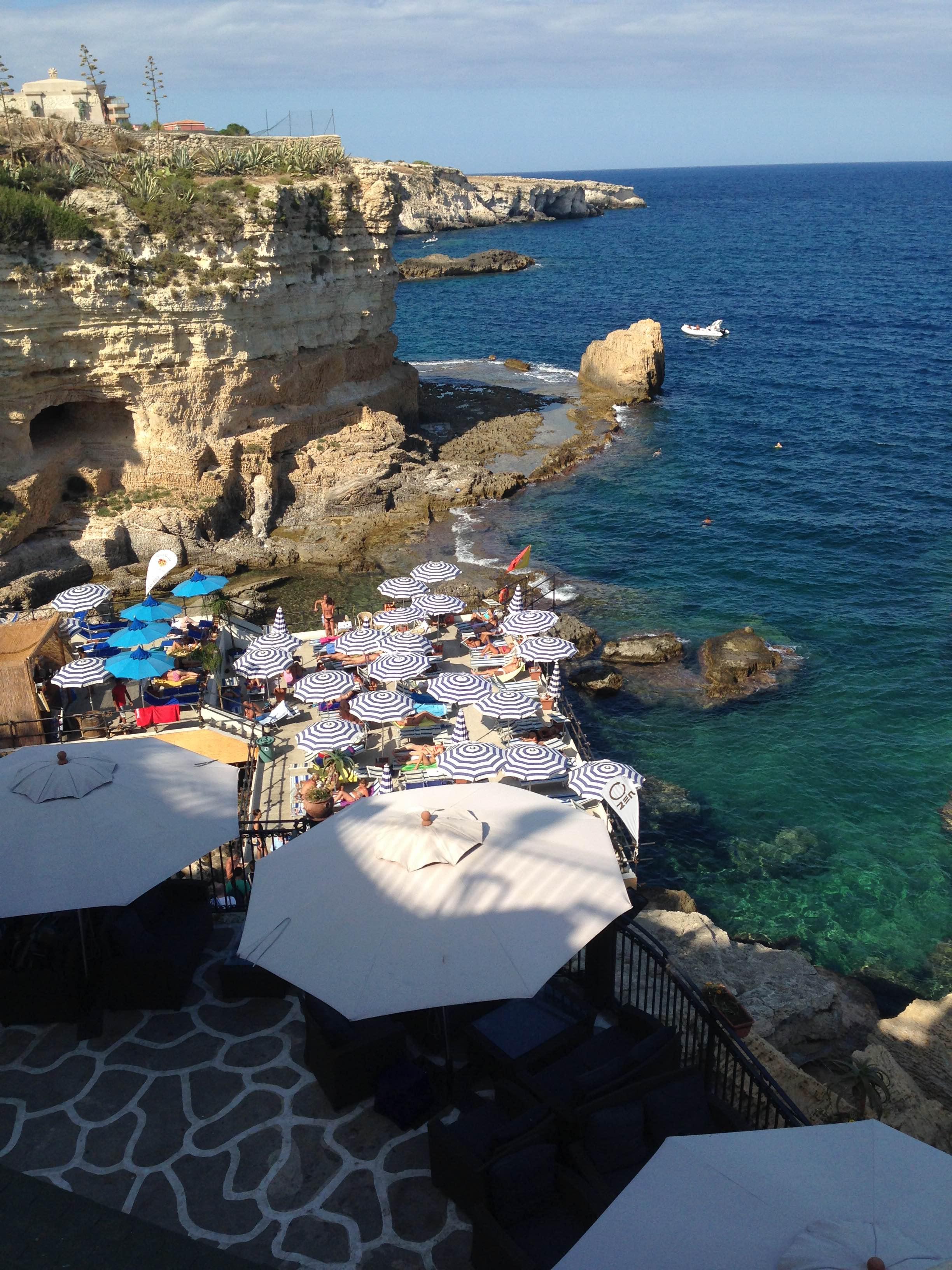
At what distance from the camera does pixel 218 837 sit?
8.74 meters

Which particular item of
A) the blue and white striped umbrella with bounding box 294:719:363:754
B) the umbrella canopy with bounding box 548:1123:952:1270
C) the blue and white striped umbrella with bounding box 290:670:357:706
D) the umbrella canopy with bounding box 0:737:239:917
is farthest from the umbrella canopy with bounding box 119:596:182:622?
the umbrella canopy with bounding box 548:1123:952:1270

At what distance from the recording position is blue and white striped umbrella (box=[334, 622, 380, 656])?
2241cm

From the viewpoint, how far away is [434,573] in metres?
26.5

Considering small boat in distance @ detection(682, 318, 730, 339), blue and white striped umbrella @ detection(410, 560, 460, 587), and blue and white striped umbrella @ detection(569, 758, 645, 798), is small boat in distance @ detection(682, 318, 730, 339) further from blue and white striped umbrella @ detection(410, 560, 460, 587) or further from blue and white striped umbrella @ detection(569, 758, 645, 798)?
blue and white striped umbrella @ detection(569, 758, 645, 798)

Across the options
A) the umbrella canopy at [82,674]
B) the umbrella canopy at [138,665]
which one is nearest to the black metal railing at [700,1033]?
the umbrella canopy at [138,665]

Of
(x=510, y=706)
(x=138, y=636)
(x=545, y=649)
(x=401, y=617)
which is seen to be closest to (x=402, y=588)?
(x=401, y=617)

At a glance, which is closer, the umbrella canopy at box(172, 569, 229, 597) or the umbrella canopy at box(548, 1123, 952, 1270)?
the umbrella canopy at box(548, 1123, 952, 1270)

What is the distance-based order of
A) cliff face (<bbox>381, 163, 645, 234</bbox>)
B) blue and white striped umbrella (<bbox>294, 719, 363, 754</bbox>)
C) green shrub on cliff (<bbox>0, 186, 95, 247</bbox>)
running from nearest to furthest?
1. blue and white striped umbrella (<bbox>294, 719, 363, 754</bbox>)
2. green shrub on cliff (<bbox>0, 186, 95, 247</bbox>)
3. cliff face (<bbox>381, 163, 645, 234</bbox>)

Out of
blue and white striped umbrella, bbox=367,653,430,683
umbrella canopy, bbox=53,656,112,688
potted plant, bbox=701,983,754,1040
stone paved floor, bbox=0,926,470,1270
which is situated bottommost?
blue and white striped umbrella, bbox=367,653,430,683

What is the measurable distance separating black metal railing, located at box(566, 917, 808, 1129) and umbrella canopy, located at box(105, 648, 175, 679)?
12946mm

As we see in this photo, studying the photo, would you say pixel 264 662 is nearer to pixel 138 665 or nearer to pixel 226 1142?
pixel 138 665

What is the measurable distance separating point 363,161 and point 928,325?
48.0m

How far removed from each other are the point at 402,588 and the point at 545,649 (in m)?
5.71

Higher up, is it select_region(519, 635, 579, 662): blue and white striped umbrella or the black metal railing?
the black metal railing
